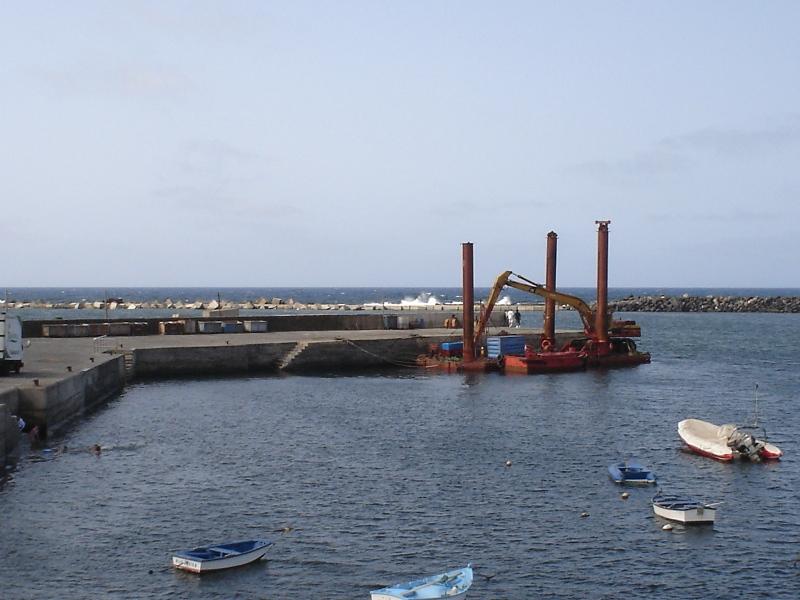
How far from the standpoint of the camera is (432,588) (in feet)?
71.6

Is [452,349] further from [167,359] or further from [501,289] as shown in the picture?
[167,359]

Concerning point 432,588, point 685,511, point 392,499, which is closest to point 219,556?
point 432,588

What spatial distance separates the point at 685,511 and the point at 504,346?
150 ft

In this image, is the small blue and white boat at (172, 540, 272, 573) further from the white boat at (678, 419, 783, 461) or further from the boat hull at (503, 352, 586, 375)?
the boat hull at (503, 352, 586, 375)

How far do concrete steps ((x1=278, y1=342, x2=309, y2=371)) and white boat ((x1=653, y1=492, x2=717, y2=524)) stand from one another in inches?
1676

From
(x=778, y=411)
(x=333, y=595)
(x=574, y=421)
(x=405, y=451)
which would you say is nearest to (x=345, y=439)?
(x=405, y=451)

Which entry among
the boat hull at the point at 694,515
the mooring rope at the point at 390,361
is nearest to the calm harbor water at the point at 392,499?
the boat hull at the point at 694,515

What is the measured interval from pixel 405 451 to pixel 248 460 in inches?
254

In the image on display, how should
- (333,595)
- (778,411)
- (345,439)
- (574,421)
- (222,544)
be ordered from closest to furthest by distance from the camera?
(333,595) → (222,544) → (345,439) → (574,421) → (778,411)

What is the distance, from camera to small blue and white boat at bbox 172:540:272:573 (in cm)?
2431

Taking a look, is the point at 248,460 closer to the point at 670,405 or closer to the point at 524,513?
the point at 524,513

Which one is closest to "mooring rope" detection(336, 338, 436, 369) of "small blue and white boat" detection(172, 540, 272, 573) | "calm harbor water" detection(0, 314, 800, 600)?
"calm harbor water" detection(0, 314, 800, 600)

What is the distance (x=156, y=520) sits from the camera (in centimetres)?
2864

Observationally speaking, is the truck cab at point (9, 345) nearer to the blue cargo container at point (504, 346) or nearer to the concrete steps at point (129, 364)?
the concrete steps at point (129, 364)
